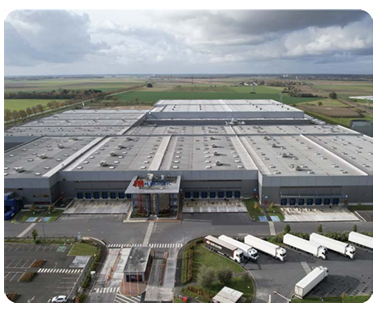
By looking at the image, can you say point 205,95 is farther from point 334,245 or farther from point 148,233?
point 334,245

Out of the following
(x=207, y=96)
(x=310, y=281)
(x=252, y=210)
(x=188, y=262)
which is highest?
(x=207, y=96)

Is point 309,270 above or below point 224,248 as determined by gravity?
below

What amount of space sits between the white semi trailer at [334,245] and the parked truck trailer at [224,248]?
7.77 meters

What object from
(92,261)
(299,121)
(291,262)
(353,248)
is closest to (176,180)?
(92,261)

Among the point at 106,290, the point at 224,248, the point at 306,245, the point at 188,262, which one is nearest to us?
the point at 106,290

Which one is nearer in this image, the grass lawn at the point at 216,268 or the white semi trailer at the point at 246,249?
the grass lawn at the point at 216,268

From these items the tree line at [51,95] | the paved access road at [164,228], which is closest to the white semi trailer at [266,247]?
the paved access road at [164,228]

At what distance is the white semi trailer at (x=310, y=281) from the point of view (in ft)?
71.1

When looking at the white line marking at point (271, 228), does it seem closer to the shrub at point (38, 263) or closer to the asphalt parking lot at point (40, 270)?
the asphalt parking lot at point (40, 270)

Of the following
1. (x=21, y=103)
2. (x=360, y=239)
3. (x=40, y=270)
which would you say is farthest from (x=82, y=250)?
(x=21, y=103)

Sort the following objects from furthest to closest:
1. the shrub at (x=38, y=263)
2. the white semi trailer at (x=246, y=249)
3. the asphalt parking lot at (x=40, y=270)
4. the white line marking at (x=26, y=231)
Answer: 1. the white line marking at (x=26, y=231)
2. the white semi trailer at (x=246, y=249)
3. the shrub at (x=38, y=263)
4. the asphalt parking lot at (x=40, y=270)

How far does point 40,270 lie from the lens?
25531mm

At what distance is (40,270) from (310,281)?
21.6m

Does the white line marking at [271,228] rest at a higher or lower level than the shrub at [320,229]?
lower
